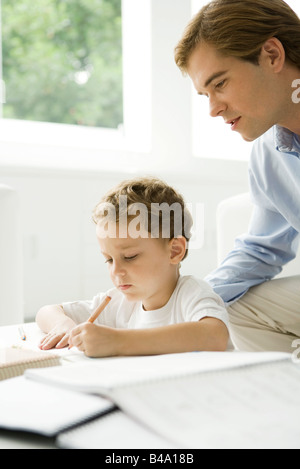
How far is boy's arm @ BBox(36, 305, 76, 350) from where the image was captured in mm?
1122

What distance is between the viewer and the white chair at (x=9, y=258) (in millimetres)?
1663

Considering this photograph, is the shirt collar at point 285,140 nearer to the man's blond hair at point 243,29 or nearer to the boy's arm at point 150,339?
the man's blond hair at point 243,29

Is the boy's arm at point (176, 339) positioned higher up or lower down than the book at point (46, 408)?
lower down

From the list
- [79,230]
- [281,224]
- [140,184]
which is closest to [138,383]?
[140,184]

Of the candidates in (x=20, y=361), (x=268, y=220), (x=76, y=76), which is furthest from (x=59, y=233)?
(x=20, y=361)

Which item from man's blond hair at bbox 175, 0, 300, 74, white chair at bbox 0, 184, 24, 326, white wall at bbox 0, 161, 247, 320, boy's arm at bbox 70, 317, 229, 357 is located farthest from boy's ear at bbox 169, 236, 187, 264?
white wall at bbox 0, 161, 247, 320

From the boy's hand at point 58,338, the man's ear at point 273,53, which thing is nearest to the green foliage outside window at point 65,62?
the man's ear at point 273,53

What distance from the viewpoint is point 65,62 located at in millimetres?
3529

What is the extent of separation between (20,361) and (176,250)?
52cm

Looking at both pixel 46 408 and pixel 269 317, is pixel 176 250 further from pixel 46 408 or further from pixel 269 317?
pixel 46 408

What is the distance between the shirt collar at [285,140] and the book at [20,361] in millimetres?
864

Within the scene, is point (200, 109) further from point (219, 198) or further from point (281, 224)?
point (281, 224)

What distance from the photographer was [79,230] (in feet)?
9.32
